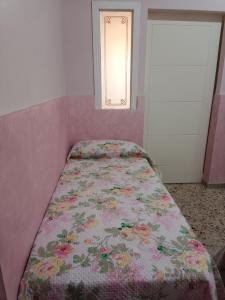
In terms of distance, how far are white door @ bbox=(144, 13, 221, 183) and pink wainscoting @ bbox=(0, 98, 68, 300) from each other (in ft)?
4.90

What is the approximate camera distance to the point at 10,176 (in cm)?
79

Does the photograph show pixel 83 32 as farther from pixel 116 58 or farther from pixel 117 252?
pixel 117 252

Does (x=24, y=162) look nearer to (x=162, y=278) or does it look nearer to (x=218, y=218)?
(x=162, y=278)

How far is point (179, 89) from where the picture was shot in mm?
2410

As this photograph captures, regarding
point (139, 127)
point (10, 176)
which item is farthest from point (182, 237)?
point (139, 127)

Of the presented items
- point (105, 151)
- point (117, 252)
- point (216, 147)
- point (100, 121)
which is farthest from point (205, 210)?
point (117, 252)

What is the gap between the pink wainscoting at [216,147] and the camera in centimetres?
240

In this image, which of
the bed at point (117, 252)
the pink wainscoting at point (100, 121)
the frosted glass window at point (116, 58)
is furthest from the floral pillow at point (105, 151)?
the bed at point (117, 252)

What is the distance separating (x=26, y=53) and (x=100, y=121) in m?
1.36

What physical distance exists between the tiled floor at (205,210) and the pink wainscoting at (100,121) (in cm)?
90

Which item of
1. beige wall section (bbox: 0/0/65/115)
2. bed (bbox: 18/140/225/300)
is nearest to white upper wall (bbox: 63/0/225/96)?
beige wall section (bbox: 0/0/65/115)

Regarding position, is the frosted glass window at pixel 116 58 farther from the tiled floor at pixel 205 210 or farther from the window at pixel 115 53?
the tiled floor at pixel 205 210

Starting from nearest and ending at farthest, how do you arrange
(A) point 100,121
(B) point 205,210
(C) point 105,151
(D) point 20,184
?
1. (D) point 20,184
2. (C) point 105,151
3. (B) point 205,210
4. (A) point 100,121

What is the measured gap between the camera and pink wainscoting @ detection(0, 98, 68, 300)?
74cm
